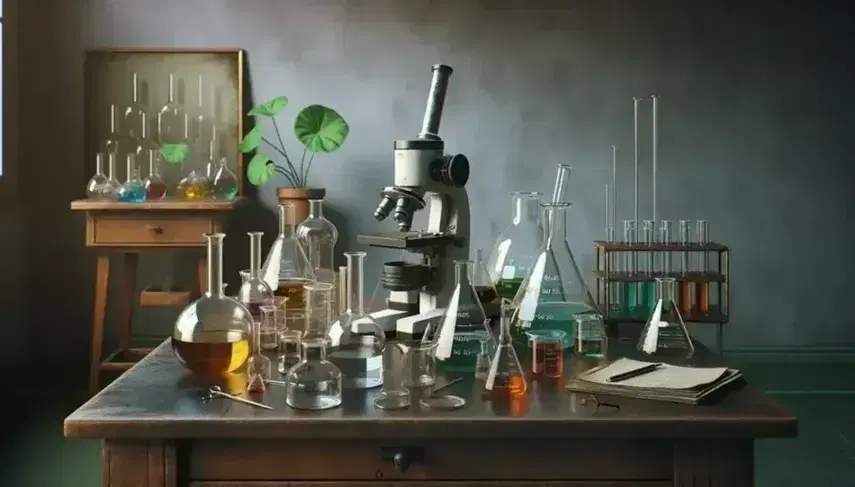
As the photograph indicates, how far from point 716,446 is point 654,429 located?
0.33 ft

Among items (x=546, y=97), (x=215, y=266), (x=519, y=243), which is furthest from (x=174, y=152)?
(x=215, y=266)

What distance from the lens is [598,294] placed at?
425 cm

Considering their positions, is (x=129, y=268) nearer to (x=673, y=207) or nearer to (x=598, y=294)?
(x=598, y=294)

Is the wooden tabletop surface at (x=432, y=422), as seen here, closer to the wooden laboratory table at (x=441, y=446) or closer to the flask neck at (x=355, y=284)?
the wooden laboratory table at (x=441, y=446)

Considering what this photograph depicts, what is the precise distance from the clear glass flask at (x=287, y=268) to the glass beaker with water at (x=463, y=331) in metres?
0.40

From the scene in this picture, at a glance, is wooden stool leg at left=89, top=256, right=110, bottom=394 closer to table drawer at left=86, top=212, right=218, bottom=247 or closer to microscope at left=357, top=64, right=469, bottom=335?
table drawer at left=86, top=212, right=218, bottom=247

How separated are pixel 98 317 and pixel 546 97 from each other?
231 cm

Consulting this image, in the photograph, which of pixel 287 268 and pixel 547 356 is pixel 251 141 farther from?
pixel 547 356

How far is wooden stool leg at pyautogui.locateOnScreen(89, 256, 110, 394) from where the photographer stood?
4133 millimetres

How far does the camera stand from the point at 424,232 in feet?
6.57

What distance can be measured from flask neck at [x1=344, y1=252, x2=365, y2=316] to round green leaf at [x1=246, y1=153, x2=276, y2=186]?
2.77m

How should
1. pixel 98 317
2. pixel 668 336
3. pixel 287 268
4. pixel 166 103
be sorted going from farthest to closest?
pixel 166 103
pixel 98 317
pixel 287 268
pixel 668 336

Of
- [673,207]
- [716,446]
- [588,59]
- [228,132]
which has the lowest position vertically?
[716,446]

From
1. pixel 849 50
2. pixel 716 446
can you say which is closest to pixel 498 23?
pixel 849 50
